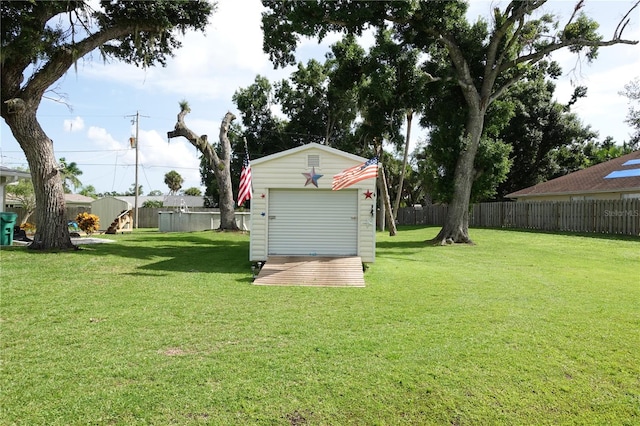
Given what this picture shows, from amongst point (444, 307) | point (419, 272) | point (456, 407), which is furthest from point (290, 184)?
point (456, 407)

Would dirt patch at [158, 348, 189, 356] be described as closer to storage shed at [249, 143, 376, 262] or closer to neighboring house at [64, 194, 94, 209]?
storage shed at [249, 143, 376, 262]

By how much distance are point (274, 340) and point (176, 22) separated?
12.9m

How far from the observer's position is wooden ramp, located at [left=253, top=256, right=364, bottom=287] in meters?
9.02

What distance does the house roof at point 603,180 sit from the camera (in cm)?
2135

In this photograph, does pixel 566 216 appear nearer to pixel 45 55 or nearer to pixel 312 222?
pixel 312 222

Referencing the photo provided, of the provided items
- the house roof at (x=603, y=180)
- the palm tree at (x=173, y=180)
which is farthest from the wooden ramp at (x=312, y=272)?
the palm tree at (x=173, y=180)

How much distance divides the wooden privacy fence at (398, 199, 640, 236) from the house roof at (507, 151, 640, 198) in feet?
5.42

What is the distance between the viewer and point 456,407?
3812mm

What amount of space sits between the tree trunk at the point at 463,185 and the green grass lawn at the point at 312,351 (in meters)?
9.05

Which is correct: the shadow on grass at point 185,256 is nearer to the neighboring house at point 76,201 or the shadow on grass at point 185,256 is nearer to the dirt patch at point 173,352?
the dirt patch at point 173,352

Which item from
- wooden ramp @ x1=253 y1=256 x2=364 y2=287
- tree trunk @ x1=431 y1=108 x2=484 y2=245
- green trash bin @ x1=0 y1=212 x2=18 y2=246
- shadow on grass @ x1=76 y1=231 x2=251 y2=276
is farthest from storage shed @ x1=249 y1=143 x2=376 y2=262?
green trash bin @ x1=0 y1=212 x2=18 y2=246

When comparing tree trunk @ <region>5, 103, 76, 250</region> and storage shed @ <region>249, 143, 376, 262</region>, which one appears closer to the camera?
storage shed @ <region>249, 143, 376, 262</region>

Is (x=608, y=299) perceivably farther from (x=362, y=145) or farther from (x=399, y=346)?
(x=362, y=145)

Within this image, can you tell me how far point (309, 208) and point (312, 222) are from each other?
0.37 metres
